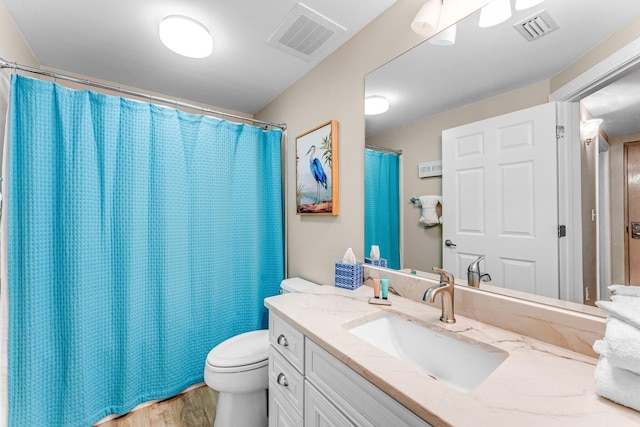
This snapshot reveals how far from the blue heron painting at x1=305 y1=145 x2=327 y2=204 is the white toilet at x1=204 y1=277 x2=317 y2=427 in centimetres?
104

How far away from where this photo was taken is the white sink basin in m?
0.84

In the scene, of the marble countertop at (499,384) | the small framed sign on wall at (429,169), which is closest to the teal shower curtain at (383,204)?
the small framed sign on wall at (429,169)

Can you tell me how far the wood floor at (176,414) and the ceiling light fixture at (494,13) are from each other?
2404mm

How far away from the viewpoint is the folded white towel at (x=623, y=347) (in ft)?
1.74

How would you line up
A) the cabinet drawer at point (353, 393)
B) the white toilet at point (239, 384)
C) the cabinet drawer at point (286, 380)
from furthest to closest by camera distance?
the white toilet at point (239, 384) → the cabinet drawer at point (286, 380) → the cabinet drawer at point (353, 393)

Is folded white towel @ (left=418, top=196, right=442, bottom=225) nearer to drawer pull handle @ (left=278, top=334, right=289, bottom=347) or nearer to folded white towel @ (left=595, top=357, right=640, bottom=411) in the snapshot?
folded white towel @ (left=595, top=357, right=640, bottom=411)

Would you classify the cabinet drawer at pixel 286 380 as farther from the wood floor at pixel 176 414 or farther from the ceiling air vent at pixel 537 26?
the ceiling air vent at pixel 537 26

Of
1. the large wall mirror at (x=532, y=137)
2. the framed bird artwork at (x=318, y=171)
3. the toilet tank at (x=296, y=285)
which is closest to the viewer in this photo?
the large wall mirror at (x=532, y=137)

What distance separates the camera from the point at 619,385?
22.0 inches

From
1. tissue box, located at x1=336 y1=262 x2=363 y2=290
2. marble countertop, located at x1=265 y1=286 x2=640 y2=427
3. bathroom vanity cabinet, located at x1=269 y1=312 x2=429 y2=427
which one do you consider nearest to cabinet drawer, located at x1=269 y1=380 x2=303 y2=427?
bathroom vanity cabinet, located at x1=269 y1=312 x2=429 y2=427

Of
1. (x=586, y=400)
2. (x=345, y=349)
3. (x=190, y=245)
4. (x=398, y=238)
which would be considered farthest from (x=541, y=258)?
(x=190, y=245)

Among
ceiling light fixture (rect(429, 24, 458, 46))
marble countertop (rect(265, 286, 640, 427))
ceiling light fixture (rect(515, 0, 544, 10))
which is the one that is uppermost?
ceiling light fixture (rect(429, 24, 458, 46))

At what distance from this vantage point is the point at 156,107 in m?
1.67

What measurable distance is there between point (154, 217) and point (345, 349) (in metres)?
1.48
